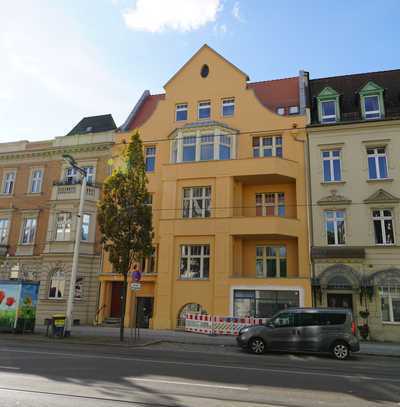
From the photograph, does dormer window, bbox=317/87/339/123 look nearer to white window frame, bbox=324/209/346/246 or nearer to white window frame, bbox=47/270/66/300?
white window frame, bbox=324/209/346/246

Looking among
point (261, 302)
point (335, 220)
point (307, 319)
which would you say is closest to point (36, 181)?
point (261, 302)

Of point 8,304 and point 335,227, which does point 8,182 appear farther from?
point 335,227

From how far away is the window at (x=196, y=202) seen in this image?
24.1 meters

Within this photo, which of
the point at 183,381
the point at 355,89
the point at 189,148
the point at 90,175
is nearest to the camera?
the point at 183,381

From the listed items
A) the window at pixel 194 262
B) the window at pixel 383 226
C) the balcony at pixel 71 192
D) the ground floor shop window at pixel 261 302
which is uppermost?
the balcony at pixel 71 192

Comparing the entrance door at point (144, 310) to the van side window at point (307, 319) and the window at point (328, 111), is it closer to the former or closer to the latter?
the van side window at point (307, 319)

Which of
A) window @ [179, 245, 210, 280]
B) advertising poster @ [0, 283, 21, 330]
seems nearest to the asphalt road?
advertising poster @ [0, 283, 21, 330]

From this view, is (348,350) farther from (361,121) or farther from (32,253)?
(32,253)

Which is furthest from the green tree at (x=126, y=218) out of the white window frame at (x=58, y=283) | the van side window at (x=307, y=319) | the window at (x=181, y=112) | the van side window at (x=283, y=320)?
the white window frame at (x=58, y=283)

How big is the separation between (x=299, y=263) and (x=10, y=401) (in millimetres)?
17968

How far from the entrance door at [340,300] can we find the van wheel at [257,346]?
794cm

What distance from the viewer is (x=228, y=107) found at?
26.3 metres

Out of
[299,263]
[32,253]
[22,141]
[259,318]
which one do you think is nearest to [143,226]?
[259,318]

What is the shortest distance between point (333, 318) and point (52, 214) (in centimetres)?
1992
